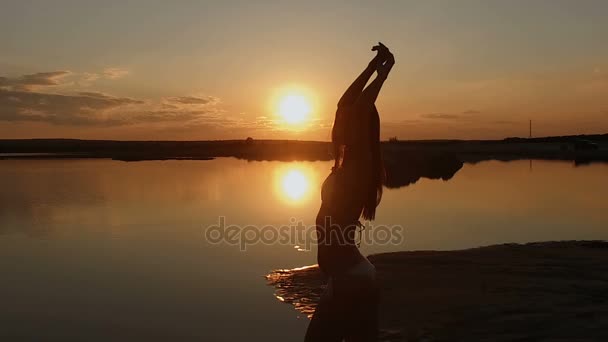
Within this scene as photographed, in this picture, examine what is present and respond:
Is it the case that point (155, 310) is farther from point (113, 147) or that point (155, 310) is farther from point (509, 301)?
point (113, 147)

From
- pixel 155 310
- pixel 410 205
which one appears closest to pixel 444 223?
pixel 410 205

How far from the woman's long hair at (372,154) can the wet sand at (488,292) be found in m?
5.77

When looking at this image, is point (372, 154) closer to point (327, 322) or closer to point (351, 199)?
point (351, 199)

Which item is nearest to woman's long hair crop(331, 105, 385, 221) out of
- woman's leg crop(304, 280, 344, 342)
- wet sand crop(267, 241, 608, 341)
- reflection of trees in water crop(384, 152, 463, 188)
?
woman's leg crop(304, 280, 344, 342)

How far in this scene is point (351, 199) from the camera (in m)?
4.00

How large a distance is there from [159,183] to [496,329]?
38762 millimetres

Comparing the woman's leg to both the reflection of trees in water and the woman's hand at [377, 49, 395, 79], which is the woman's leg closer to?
the woman's hand at [377, 49, 395, 79]

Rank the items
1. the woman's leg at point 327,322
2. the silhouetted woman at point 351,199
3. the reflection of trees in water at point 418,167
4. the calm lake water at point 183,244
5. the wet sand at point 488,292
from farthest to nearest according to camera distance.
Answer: the reflection of trees in water at point 418,167, the calm lake water at point 183,244, the wet sand at point 488,292, the woman's leg at point 327,322, the silhouetted woman at point 351,199

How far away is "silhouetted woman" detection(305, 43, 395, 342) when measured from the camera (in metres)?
4.00

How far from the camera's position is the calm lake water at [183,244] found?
10.7 metres

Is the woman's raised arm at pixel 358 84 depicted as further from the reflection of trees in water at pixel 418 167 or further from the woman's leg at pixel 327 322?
the reflection of trees in water at pixel 418 167

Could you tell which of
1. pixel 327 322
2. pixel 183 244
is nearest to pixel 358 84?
pixel 327 322

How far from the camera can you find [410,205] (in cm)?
2962

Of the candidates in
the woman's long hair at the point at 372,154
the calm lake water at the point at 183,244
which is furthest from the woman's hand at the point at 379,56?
the calm lake water at the point at 183,244
